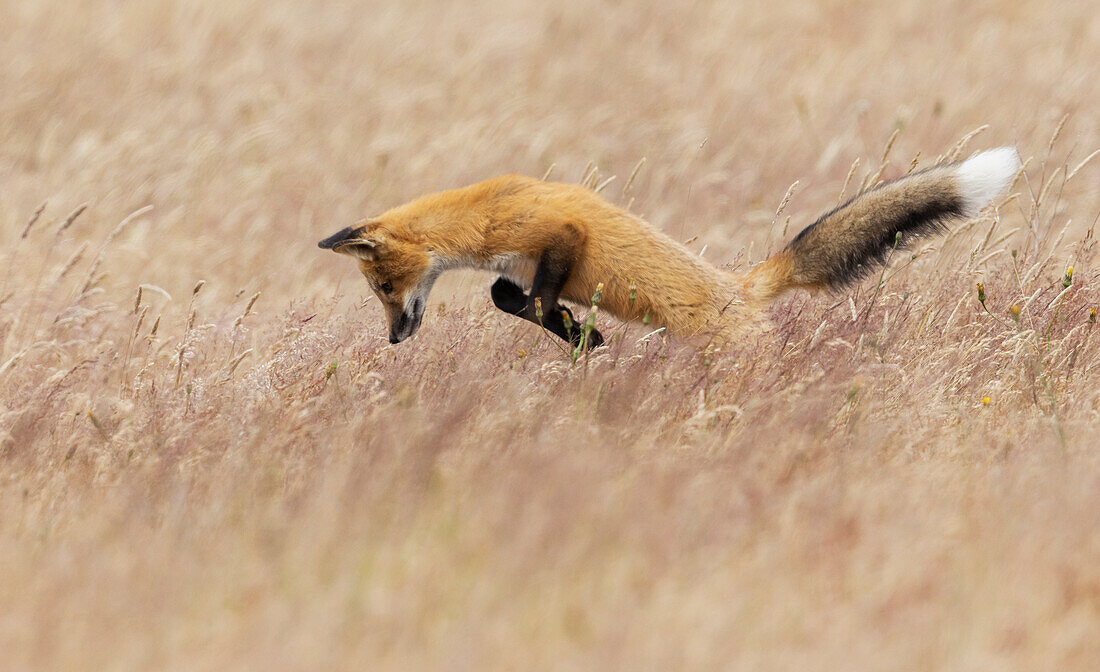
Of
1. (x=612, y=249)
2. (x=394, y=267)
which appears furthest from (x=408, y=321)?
(x=612, y=249)

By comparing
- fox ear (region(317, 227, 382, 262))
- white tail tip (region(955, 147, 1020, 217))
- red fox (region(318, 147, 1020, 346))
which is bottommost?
white tail tip (region(955, 147, 1020, 217))

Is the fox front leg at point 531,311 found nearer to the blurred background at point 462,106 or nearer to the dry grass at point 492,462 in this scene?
the dry grass at point 492,462

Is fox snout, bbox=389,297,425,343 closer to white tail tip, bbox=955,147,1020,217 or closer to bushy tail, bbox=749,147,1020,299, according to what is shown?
bushy tail, bbox=749,147,1020,299

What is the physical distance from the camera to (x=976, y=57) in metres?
14.0

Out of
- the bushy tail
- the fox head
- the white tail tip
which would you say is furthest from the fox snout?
the white tail tip

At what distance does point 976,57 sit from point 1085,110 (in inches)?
62.1

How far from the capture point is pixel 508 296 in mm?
6043

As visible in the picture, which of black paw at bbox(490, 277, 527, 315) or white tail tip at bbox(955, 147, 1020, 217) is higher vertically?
black paw at bbox(490, 277, 527, 315)

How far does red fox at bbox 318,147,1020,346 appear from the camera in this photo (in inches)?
222

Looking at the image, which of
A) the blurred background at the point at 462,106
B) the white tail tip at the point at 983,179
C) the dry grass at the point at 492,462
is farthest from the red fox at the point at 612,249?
the blurred background at the point at 462,106

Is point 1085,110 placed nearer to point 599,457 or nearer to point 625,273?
point 625,273

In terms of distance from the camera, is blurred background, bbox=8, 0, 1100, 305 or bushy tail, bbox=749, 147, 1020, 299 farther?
blurred background, bbox=8, 0, 1100, 305

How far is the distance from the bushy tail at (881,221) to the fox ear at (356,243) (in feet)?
6.80

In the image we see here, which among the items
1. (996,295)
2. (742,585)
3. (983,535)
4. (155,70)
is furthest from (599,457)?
(155,70)
